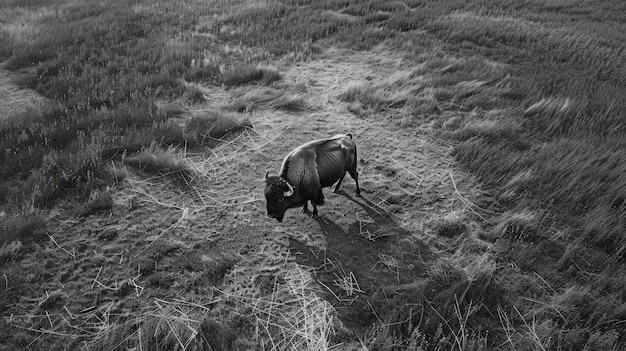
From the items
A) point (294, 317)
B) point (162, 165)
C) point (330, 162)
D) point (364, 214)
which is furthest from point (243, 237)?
point (162, 165)

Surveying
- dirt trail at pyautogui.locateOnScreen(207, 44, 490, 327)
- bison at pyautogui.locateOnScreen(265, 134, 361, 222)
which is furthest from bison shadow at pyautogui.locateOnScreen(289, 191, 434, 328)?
bison at pyautogui.locateOnScreen(265, 134, 361, 222)

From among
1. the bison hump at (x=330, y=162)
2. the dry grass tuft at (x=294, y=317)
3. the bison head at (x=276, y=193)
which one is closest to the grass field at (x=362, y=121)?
the dry grass tuft at (x=294, y=317)

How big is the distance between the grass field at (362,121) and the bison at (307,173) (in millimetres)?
808

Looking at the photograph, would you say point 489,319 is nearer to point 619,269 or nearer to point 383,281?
point 383,281

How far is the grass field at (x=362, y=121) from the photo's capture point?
4.14 m

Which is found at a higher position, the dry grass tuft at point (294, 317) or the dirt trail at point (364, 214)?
the dirt trail at point (364, 214)

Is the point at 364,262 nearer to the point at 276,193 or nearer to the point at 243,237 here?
the point at 276,193

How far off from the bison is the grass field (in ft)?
2.65

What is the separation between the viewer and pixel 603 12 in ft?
49.8

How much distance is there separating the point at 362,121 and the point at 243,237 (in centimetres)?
381

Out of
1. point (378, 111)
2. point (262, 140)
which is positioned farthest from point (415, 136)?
point (262, 140)

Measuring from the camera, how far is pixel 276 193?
15.3 feet

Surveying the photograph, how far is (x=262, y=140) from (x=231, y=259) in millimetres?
3031

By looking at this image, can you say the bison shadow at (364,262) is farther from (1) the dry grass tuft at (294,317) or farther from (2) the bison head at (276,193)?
(2) the bison head at (276,193)
